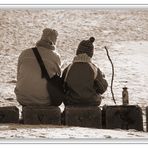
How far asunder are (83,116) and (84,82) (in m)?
0.37

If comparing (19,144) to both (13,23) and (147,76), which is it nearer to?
(147,76)

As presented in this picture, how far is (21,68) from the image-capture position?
6680 mm

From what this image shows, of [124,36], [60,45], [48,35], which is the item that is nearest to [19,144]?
[48,35]

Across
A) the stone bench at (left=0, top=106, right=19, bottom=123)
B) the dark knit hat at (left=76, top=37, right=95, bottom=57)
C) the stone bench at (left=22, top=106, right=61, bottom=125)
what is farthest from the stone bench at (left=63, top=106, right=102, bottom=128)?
the dark knit hat at (left=76, top=37, right=95, bottom=57)

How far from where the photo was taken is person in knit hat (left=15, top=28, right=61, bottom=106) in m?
6.58

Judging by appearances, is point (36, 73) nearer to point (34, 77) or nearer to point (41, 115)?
point (34, 77)

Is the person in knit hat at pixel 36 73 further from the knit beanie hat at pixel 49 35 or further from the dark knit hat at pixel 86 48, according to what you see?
the dark knit hat at pixel 86 48

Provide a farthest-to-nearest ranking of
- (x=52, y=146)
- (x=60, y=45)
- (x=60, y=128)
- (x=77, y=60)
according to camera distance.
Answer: (x=60, y=45), (x=77, y=60), (x=60, y=128), (x=52, y=146)

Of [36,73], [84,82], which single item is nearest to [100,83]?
[84,82]

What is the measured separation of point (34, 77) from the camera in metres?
6.59

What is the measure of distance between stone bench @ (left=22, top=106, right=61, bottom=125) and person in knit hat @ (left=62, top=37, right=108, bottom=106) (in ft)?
0.82

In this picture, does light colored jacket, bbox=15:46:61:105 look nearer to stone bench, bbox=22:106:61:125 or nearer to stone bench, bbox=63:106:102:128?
stone bench, bbox=22:106:61:125

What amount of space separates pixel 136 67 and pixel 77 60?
24.1 feet

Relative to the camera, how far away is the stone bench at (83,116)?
6.38m
